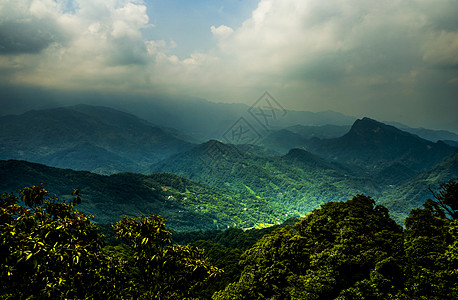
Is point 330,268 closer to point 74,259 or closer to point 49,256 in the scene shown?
point 74,259

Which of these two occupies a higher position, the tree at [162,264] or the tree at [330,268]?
the tree at [162,264]

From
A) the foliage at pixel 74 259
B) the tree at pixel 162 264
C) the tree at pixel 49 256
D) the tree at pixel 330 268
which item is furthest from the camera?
the tree at pixel 330 268

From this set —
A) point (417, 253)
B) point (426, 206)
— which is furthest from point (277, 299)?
point (426, 206)

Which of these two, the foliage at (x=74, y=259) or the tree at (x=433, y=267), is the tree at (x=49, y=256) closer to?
the foliage at (x=74, y=259)

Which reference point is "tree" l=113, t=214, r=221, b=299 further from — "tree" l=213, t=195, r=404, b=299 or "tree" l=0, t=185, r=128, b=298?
"tree" l=213, t=195, r=404, b=299

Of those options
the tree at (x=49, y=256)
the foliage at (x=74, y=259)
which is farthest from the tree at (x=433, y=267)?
the tree at (x=49, y=256)

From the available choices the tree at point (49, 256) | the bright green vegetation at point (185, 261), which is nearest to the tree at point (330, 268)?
the bright green vegetation at point (185, 261)

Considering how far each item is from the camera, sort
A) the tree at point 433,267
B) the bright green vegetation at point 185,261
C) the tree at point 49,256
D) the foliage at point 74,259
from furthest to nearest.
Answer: the tree at point 433,267, the bright green vegetation at point 185,261, the foliage at point 74,259, the tree at point 49,256

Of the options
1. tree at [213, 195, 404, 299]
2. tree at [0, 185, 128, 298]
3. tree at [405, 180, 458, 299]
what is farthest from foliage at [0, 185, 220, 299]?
tree at [405, 180, 458, 299]

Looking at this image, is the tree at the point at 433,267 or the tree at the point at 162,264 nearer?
the tree at the point at 162,264
